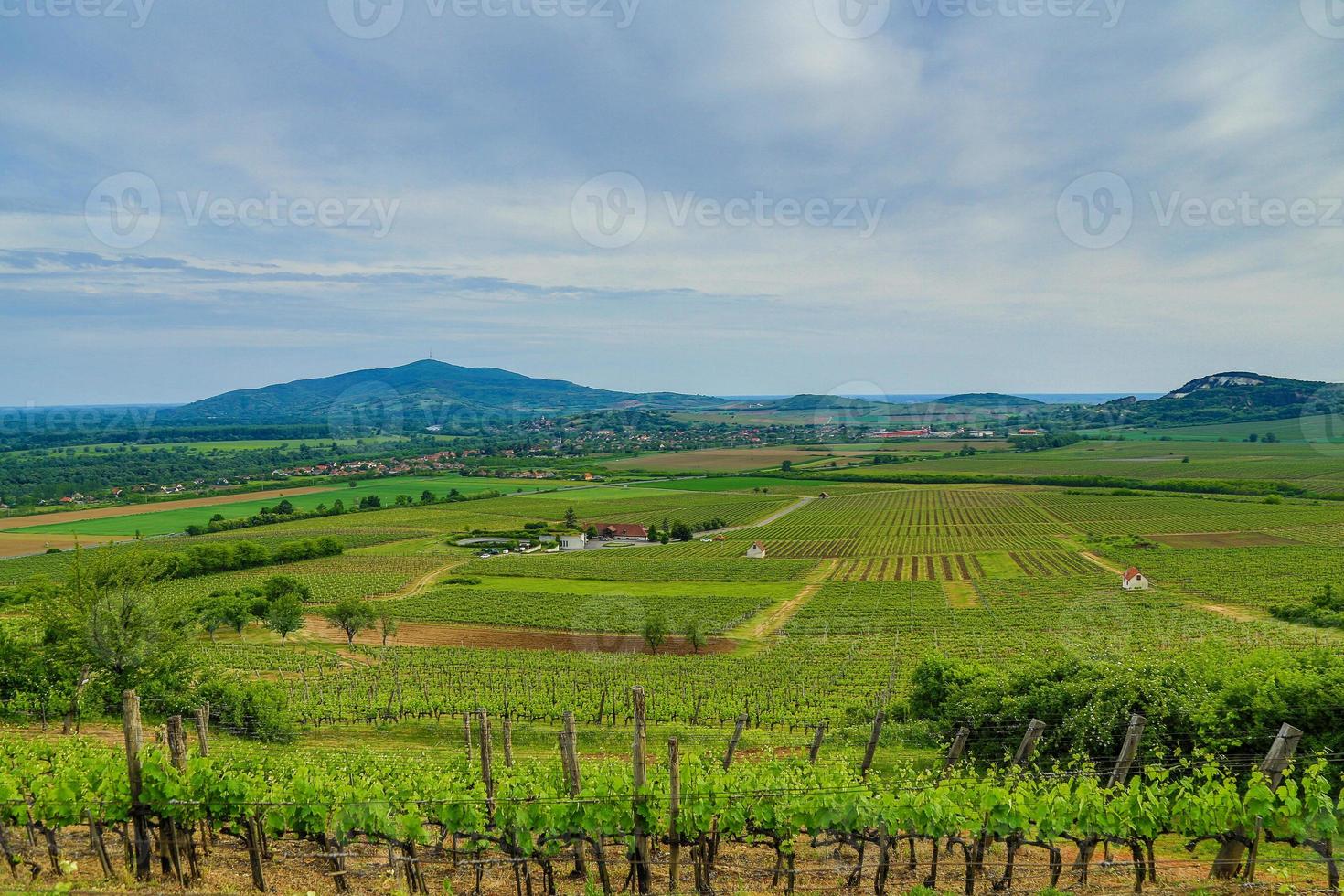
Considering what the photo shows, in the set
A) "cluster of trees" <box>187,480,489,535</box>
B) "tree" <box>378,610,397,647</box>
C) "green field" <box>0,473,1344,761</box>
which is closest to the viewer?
"green field" <box>0,473,1344,761</box>

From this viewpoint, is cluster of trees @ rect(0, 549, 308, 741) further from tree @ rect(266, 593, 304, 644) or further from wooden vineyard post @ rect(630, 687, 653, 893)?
tree @ rect(266, 593, 304, 644)

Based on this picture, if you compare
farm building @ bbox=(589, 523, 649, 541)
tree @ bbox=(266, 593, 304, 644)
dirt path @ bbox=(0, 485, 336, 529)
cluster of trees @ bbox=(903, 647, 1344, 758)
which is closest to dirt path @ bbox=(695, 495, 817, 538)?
farm building @ bbox=(589, 523, 649, 541)

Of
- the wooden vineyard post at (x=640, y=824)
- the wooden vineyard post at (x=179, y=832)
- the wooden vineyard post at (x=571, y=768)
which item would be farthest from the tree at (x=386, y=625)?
the wooden vineyard post at (x=640, y=824)

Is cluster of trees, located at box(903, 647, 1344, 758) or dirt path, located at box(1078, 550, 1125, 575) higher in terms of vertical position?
cluster of trees, located at box(903, 647, 1344, 758)

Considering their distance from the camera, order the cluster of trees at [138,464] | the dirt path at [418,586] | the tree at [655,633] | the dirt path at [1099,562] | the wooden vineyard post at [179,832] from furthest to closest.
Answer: the cluster of trees at [138,464]
the dirt path at [1099,562]
the dirt path at [418,586]
the tree at [655,633]
the wooden vineyard post at [179,832]

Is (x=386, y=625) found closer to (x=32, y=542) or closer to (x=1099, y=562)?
(x=1099, y=562)

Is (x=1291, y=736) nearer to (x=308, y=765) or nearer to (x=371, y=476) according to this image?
(x=308, y=765)

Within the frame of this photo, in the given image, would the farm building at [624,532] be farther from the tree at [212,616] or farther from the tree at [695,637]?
the tree at [212,616]
